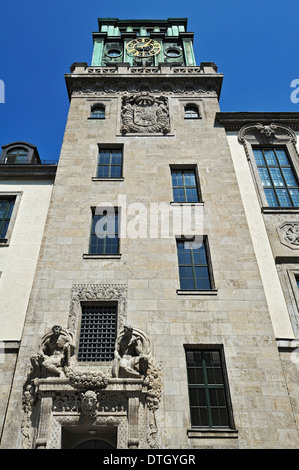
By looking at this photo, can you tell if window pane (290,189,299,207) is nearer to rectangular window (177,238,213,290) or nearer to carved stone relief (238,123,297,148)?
carved stone relief (238,123,297,148)

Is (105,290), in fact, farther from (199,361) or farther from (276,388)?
(276,388)

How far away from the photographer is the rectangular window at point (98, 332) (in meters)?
14.5

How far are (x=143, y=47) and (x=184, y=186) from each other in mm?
19000

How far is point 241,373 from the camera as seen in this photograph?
1384 cm

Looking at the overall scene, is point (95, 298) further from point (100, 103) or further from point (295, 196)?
point (100, 103)

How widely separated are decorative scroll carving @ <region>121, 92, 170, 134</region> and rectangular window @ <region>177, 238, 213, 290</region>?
27.5 ft

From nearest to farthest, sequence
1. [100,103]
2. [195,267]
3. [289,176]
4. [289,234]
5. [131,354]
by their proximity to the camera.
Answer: [131,354] → [195,267] → [289,234] → [289,176] → [100,103]

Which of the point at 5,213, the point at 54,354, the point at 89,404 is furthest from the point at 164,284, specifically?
the point at 5,213

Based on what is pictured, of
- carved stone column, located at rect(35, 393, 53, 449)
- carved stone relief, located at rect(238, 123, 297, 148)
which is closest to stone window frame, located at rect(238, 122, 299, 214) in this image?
carved stone relief, located at rect(238, 123, 297, 148)

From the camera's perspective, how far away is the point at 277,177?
68.7ft

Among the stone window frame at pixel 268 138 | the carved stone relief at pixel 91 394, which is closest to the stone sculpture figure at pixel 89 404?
the carved stone relief at pixel 91 394

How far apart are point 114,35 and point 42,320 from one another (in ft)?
98.2

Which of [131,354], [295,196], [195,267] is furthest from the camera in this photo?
[295,196]

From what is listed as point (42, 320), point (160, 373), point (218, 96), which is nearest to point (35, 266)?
point (42, 320)
